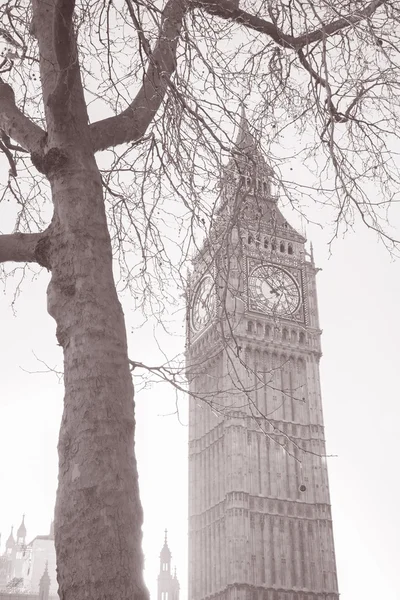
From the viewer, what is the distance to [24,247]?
2.91 metres

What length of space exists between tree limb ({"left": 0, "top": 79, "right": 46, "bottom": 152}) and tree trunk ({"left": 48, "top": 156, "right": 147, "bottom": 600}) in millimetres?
306

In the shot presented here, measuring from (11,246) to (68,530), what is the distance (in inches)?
49.4

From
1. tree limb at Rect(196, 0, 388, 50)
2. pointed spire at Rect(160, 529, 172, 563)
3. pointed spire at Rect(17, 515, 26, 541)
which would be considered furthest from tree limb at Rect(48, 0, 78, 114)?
pointed spire at Rect(17, 515, 26, 541)

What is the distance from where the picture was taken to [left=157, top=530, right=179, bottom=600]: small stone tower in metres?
53.9

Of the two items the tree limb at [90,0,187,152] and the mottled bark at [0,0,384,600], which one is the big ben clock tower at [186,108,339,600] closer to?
the tree limb at [90,0,187,152]

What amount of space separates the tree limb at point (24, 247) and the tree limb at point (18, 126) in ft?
1.26

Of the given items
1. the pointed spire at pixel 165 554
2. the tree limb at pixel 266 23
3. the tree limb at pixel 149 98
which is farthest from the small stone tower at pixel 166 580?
the tree limb at pixel 149 98

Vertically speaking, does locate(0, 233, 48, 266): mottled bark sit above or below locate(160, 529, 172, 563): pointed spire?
below

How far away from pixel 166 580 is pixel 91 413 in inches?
2214

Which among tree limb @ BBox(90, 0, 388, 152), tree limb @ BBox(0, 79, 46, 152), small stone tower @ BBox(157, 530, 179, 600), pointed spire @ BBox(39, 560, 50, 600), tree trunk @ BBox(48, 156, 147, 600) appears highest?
small stone tower @ BBox(157, 530, 179, 600)

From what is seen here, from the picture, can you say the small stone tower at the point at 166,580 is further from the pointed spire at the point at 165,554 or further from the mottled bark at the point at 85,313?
the mottled bark at the point at 85,313

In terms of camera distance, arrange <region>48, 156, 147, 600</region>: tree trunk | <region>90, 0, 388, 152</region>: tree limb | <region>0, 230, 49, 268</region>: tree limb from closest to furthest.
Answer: <region>48, 156, 147, 600</region>: tree trunk < <region>0, 230, 49, 268</region>: tree limb < <region>90, 0, 388, 152</region>: tree limb

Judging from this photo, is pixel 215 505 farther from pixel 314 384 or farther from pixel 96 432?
pixel 96 432

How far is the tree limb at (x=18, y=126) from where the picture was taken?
10.1ft
